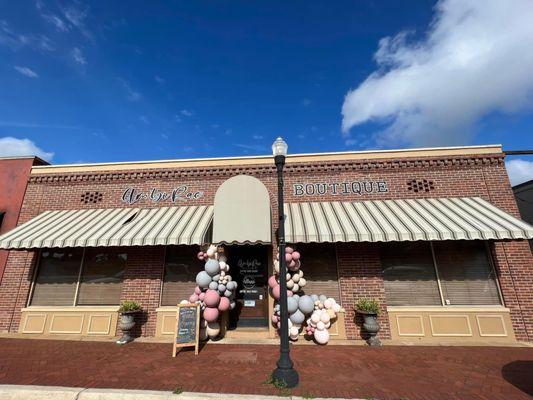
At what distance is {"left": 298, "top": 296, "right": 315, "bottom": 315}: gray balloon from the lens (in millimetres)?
7508

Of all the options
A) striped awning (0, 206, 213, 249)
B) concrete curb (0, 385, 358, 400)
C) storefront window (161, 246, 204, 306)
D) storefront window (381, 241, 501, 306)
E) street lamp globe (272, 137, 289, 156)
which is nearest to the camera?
concrete curb (0, 385, 358, 400)

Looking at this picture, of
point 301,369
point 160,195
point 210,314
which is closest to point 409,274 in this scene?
point 301,369

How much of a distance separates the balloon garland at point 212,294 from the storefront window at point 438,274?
16.6 feet

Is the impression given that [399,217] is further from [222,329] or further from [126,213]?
[126,213]

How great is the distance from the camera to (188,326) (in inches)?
274

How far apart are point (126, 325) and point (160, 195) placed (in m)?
4.42

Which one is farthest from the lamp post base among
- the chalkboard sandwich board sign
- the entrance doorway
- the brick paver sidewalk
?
the entrance doorway

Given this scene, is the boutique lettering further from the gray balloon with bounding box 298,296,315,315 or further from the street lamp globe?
the street lamp globe

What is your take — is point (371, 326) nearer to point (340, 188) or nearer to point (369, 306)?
point (369, 306)

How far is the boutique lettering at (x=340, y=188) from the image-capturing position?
9336 millimetres

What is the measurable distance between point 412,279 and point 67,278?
11.7 m

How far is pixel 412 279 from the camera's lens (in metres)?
8.38

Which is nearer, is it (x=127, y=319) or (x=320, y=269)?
(x=127, y=319)

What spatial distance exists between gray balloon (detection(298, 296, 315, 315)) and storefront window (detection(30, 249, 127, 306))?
612 cm
